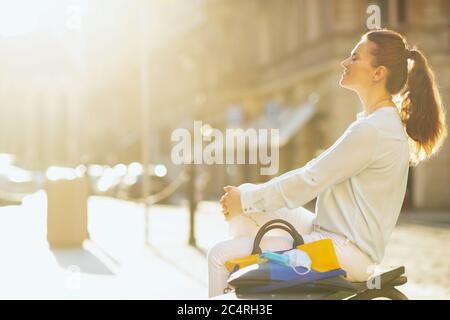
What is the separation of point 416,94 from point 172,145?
50.3m

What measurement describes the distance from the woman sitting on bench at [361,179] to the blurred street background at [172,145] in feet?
14.0

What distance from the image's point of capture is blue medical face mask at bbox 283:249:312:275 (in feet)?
11.8

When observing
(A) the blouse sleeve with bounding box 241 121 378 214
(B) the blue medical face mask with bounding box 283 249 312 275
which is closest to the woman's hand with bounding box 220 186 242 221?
(A) the blouse sleeve with bounding box 241 121 378 214

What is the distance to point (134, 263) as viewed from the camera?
11.3 metres

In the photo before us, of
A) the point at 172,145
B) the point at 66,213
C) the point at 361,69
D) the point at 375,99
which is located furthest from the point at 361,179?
the point at 172,145

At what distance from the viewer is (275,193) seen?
3756mm

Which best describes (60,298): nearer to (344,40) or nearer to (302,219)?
(302,219)

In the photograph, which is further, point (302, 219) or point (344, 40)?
point (344, 40)

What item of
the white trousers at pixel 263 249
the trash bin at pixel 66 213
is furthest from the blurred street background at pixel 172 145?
the white trousers at pixel 263 249

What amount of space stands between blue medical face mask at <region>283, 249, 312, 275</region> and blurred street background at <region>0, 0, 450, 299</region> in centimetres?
451

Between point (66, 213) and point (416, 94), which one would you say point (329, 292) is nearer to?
point (416, 94)

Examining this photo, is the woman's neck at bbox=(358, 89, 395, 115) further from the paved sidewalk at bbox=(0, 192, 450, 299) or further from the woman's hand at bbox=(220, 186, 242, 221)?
the paved sidewalk at bbox=(0, 192, 450, 299)
